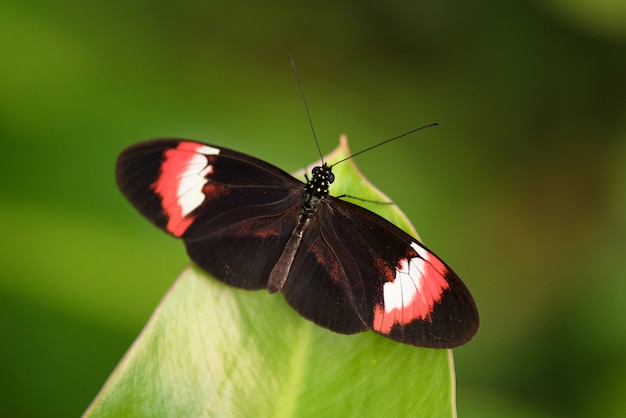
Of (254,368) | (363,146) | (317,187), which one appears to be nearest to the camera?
(254,368)

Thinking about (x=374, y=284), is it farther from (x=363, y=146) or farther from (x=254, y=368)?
(x=363, y=146)

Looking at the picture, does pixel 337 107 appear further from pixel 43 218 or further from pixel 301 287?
pixel 301 287

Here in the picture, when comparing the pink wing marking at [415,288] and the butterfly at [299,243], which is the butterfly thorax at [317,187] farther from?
the pink wing marking at [415,288]

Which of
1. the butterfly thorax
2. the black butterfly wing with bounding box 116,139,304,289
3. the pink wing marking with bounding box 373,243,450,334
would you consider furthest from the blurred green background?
the pink wing marking with bounding box 373,243,450,334

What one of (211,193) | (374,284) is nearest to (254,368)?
(374,284)

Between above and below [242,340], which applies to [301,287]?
above

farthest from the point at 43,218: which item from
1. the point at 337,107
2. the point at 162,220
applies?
the point at 337,107
